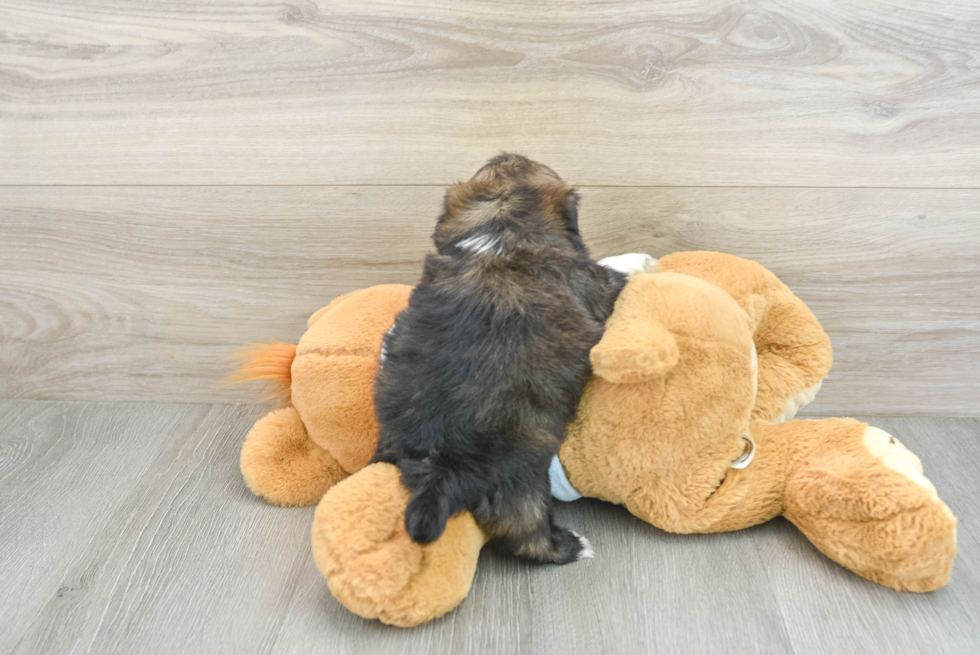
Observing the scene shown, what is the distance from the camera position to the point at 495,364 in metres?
0.81

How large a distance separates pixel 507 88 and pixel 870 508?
2.55 ft

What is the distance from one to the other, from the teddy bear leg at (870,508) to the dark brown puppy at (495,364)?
1.03 feet

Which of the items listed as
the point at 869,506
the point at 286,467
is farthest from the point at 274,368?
the point at 869,506

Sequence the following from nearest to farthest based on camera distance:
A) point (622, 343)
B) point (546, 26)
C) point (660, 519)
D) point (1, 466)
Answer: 1. point (622, 343)
2. point (660, 519)
3. point (546, 26)
4. point (1, 466)

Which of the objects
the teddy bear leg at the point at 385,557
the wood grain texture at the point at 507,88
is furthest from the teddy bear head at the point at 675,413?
the wood grain texture at the point at 507,88

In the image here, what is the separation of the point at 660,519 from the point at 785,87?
68 cm

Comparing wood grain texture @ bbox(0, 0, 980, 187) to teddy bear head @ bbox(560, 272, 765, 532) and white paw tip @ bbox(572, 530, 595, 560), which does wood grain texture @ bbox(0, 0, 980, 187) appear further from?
white paw tip @ bbox(572, 530, 595, 560)

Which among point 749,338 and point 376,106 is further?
point 376,106

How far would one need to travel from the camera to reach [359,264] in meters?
1.22

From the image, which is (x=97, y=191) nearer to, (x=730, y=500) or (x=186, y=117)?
(x=186, y=117)

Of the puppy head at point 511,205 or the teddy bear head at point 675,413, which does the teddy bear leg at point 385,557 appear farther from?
the puppy head at point 511,205

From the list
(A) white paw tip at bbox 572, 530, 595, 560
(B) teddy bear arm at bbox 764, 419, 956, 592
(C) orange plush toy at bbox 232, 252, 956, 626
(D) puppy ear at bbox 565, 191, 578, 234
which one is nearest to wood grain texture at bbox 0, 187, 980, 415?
(C) orange plush toy at bbox 232, 252, 956, 626

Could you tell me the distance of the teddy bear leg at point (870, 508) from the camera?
805 mm

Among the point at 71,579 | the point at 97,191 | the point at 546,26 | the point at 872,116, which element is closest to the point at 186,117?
the point at 97,191
